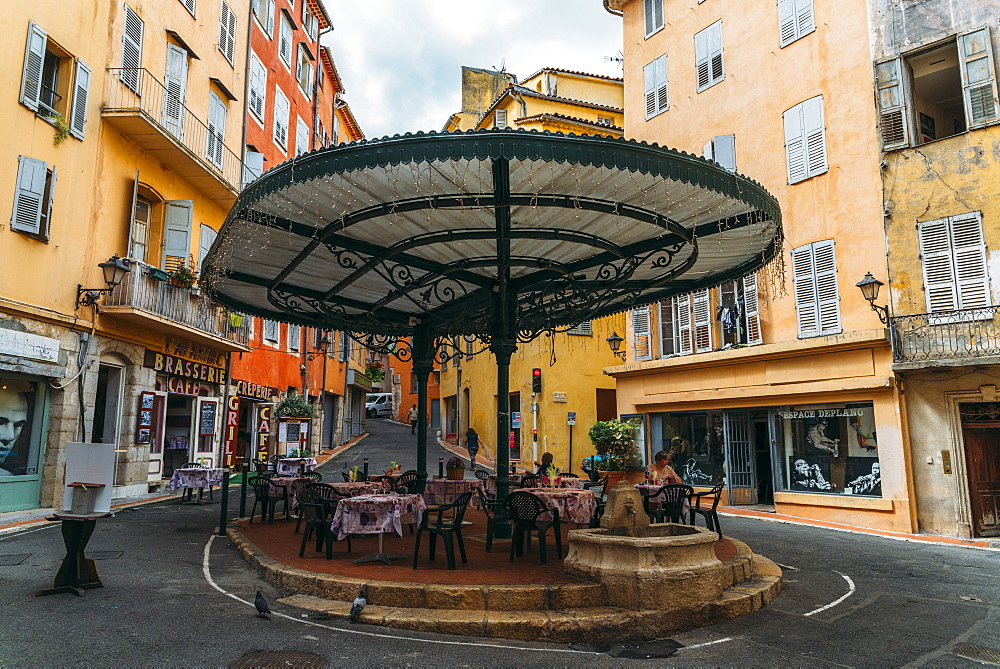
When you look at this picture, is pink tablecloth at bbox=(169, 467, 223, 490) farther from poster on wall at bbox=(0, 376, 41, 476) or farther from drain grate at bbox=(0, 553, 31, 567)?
drain grate at bbox=(0, 553, 31, 567)

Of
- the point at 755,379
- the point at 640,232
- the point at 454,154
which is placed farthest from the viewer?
the point at 755,379

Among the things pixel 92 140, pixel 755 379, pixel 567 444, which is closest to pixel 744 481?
pixel 755 379

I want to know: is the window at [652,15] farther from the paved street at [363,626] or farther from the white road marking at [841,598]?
the white road marking at [841,598]

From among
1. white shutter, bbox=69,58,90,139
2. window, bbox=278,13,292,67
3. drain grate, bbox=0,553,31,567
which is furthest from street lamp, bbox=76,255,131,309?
window, bbox=278,13,292,67

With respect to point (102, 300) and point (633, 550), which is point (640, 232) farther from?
point (102, 300)

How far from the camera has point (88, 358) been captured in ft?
48.1

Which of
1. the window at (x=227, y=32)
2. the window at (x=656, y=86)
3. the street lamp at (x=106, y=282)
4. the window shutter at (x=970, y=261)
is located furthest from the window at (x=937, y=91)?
the window at (x=227, y=32)

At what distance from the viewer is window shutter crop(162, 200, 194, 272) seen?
17297 millimetres

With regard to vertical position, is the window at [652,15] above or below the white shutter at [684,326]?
above

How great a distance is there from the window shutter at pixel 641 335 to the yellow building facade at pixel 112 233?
1226 cm

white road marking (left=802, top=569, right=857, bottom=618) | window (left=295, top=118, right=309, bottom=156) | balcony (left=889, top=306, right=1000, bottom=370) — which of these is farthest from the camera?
window (left=295, top=118, right=309, bottom=156)

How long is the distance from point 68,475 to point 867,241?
49.7ft

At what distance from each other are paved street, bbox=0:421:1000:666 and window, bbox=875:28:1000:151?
9.20m

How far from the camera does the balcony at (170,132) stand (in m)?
15.4
